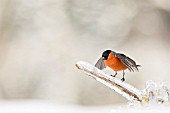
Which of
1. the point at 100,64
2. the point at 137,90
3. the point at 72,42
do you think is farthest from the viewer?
the point at 72,42

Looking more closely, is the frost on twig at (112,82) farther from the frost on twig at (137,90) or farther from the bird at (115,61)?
the bird at (115,61)

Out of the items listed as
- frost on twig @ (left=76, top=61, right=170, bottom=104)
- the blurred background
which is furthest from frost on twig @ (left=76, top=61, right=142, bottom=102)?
the blurred background

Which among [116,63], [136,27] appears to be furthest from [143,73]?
[116,63]

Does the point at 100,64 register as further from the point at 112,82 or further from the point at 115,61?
the point at 112,82

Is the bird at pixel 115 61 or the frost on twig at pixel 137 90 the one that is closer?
the frost on twig at pixel 137 90

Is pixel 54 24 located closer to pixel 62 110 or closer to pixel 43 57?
pixel 43 57

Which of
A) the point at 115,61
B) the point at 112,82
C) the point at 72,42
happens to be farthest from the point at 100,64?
the point at 72,42

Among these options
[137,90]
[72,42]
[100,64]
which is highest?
[72,42]

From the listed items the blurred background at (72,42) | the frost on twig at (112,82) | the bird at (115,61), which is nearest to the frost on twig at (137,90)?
the frost on twig at (112,82)
